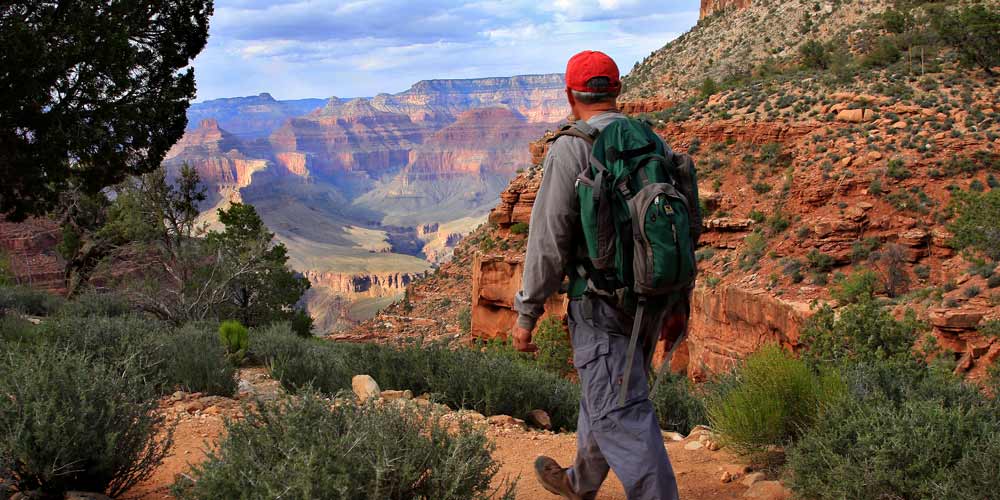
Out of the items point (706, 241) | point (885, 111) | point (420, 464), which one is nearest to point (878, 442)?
point (420, 464)

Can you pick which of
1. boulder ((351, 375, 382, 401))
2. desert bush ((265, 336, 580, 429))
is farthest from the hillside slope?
boulder ((351, 375, 382, 401))

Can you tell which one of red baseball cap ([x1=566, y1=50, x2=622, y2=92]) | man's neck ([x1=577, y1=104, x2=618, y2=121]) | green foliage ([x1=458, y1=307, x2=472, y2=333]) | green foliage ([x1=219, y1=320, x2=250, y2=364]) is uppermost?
red baseball cap ([x1=566, y1=50, x2=622, y2=92])

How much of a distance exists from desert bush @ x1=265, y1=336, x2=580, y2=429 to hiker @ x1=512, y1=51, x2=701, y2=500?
317cm

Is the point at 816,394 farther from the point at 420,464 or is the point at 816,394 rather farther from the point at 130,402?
the point at 130,402

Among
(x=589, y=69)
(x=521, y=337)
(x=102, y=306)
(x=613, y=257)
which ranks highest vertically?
(x=589, y=69)

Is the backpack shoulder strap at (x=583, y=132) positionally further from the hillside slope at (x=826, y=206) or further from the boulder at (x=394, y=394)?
the hillside slope at (x=826, y=206)

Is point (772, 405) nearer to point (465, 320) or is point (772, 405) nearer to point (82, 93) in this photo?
point (82, 93)

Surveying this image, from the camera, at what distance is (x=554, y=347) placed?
16547 millimetres

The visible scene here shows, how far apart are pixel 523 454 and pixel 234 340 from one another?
5276mm

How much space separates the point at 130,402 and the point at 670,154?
113 inches

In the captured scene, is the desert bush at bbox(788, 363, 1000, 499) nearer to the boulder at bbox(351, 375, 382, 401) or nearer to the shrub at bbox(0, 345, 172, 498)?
the shrub at bbox(0, 345, 172, 498)

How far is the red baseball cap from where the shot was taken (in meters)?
3.05

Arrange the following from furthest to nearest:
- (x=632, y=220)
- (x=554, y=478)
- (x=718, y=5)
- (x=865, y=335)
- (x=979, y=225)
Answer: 1. (x=718, y=5)
2. (x=979, y=225)
3. (x=865, y=335)
4. (x=554, y=478)
5. (x=632, y=220)

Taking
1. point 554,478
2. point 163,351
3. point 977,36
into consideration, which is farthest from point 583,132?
point 977,36
